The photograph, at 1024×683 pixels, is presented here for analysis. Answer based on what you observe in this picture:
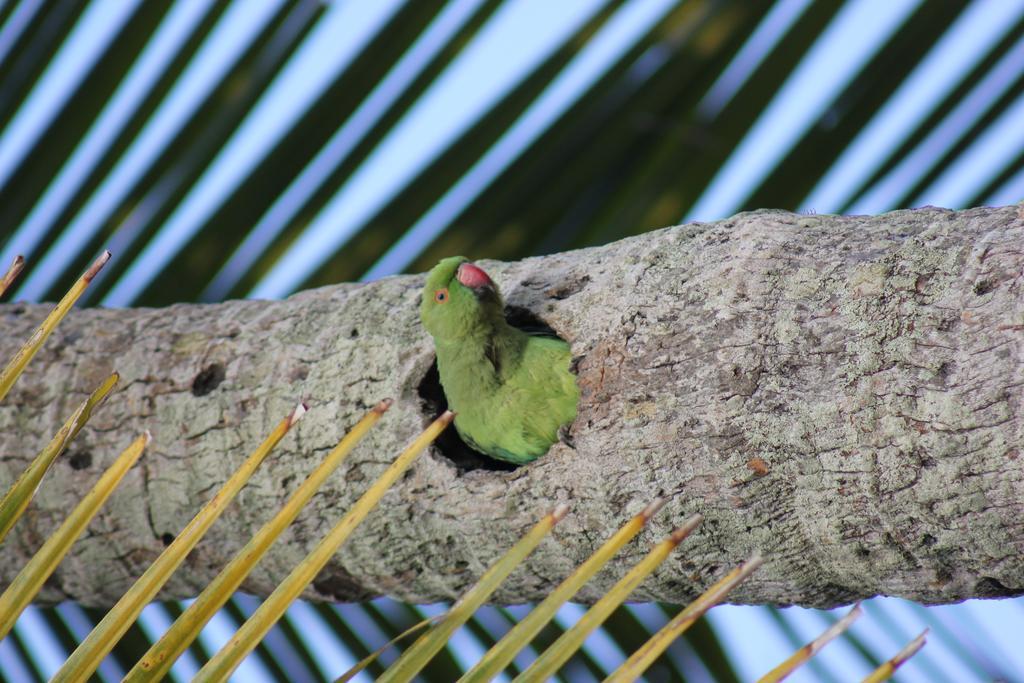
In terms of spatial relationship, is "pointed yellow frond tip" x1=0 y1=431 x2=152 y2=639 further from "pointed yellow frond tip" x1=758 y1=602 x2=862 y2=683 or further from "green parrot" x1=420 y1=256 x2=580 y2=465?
"green parrot" x1=420 y1=256 x2=580 y2=465

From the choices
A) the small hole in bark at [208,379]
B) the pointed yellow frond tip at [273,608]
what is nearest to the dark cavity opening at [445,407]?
the small hole in bark at [208,379]

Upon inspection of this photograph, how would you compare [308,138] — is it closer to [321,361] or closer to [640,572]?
[321,361]

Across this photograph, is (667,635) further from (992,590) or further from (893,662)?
(992,590)

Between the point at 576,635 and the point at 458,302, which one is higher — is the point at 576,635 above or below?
below

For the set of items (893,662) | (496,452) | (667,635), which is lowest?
(893,662)

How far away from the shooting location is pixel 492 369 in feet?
5.14

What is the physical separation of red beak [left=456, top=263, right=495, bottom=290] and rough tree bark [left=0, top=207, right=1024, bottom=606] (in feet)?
0.19

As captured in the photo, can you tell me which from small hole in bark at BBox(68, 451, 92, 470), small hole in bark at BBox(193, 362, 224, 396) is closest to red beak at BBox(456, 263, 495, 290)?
small hole in bark at BBox(193, 362, 224, 396)

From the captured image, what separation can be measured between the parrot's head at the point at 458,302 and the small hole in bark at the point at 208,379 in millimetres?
325

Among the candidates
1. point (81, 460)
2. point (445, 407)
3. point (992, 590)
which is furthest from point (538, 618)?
point (81, 460)

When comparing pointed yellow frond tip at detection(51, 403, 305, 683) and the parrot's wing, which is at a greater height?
the parrot's wing

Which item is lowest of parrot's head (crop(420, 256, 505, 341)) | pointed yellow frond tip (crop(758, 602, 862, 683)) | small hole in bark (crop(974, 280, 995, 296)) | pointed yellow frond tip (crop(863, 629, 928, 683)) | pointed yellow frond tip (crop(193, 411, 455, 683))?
pointed yellow frond tip (crop(863, 629, 928, 683))

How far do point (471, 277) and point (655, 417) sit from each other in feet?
1.24

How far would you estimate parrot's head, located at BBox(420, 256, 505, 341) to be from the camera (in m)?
1.46
